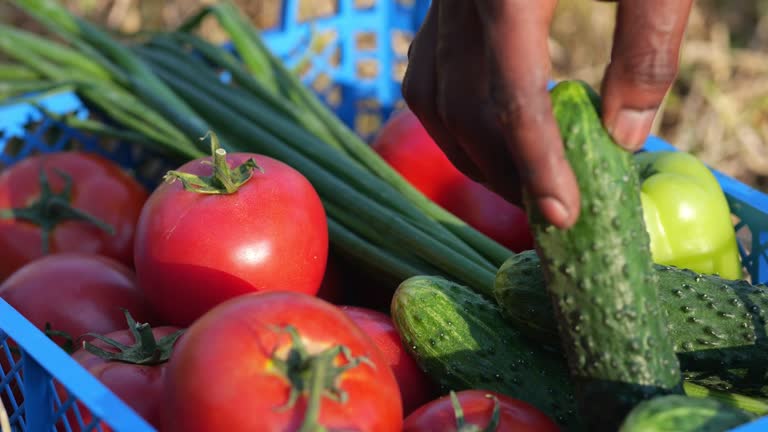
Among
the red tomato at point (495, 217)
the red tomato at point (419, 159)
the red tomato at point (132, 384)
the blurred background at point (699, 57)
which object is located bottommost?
the blurred background at point (699, 57)

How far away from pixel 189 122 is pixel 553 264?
962 millimetres

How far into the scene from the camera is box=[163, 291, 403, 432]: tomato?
872 mm

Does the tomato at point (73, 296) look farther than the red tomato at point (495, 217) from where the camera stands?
No

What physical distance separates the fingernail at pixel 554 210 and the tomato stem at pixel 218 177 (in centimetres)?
51

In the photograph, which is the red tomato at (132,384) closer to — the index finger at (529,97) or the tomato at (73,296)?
the tomato at (73,296)

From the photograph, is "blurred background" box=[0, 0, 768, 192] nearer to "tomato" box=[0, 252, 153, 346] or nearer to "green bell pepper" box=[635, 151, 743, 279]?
"green bell pepper" box=[635, 151, 743, 279]

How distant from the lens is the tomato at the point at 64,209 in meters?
1.69

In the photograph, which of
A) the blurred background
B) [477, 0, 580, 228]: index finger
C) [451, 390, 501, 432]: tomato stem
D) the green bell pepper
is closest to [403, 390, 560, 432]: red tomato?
[451, 390, 501, 432]: tomato stem

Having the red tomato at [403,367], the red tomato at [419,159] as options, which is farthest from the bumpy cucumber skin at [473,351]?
the red tomato at [419,159]

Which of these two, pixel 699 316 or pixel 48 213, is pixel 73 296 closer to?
pixel 48 213

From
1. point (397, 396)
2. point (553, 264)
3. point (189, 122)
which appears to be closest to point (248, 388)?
point (397, 396)

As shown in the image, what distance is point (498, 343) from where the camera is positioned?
1.24 meters

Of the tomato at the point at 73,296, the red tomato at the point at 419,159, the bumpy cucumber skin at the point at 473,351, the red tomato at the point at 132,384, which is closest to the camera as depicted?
the red tomato at the point at 132,384

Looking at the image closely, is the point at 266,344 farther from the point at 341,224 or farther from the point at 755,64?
the point at 755,64
